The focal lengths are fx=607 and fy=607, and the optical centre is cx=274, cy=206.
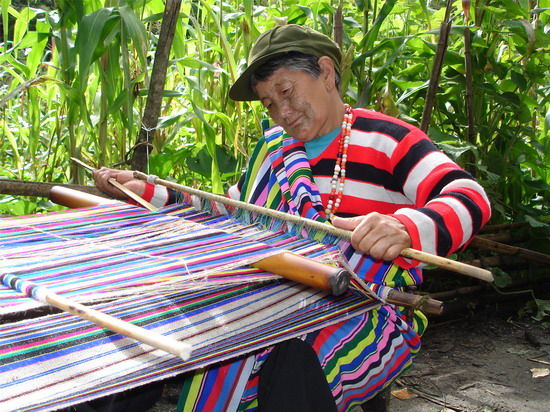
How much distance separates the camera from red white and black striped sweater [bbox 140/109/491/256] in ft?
3.82

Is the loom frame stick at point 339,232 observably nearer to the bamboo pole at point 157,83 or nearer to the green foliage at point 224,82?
the bamboo pole at point 157,83

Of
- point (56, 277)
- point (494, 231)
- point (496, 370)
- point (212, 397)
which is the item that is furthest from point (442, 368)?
point (56, 277)

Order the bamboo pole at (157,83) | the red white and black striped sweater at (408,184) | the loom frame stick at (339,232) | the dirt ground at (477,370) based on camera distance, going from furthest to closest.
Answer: the dirt ground at (477,370) → the bamboo pole at (157,83) → the red white and black striped sweater at (408,184) → the loom frame stick at (339,232)

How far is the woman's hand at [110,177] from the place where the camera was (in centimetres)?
185

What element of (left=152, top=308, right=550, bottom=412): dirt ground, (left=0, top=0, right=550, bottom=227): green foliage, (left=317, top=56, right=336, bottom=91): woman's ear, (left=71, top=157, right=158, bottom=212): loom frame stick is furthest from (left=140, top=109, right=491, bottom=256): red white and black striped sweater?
(left=152, top=308, right=550, bottom=412): dirt ground

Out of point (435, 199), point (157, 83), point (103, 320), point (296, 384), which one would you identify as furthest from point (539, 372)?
point (103, 320)

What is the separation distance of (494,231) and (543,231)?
22 cm

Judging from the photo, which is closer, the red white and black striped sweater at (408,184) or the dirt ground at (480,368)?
the red white and black striped sweater at (408,184)

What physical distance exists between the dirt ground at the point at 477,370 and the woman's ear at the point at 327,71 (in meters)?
0.95

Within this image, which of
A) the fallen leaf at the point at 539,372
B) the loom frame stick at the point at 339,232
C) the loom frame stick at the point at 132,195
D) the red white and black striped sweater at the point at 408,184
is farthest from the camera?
the fallen leaf at the point at 539,372

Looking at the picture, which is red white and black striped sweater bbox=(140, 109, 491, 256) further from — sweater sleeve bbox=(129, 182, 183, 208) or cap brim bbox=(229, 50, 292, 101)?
sweater sleeve bbox=(129, 182, 183, 208)

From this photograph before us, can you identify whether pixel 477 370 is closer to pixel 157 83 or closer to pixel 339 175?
pixel 339 175

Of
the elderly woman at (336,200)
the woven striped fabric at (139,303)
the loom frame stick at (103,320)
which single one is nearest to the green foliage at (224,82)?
the elderly woman at (336,200)

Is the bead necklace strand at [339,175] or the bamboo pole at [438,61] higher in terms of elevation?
the bamboo pole at [438,61]
